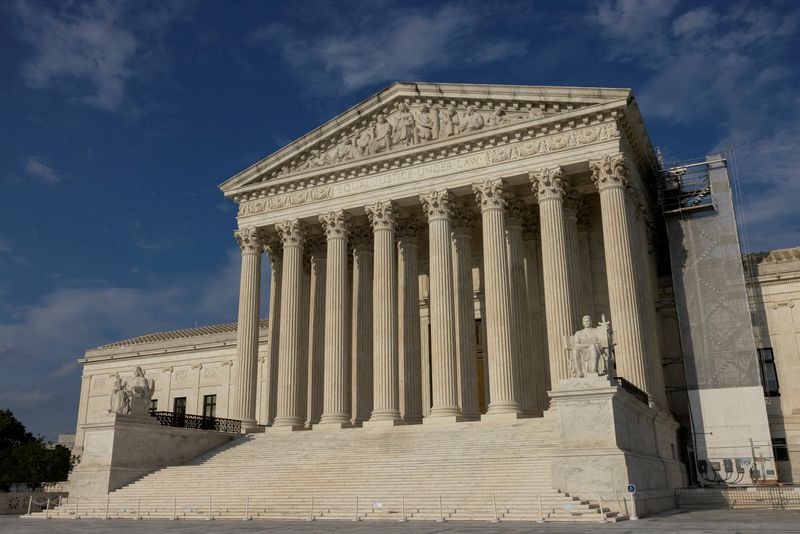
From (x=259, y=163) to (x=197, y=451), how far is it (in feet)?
54.6

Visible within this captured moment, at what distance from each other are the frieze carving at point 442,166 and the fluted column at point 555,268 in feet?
4.86

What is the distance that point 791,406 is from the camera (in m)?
37.4

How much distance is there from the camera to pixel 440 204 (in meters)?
36.8

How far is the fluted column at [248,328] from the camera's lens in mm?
39125

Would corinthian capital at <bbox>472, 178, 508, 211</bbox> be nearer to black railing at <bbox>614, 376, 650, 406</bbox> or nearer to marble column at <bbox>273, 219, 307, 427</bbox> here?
marble column at <bbox>273, 219, 307, 427</bbox>

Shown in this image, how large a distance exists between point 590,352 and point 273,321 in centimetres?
2286

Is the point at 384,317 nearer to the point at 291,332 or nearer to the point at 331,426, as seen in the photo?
the point at 291,332

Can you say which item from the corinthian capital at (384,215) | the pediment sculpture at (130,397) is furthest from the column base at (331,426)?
the corinthian capital at (384,215)

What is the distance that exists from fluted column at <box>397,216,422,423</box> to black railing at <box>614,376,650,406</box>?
1196 centimetres

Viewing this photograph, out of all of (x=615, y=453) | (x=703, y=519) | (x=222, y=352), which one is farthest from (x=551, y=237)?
(x=222, y=352)

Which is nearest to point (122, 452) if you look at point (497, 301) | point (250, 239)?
point (250, 239)

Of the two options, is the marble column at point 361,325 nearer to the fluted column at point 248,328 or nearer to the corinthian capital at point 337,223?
the corinthian capital at point 337,223

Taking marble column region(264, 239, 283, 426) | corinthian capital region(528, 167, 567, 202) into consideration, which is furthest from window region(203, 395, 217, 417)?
corinthian capital region(528, 167, 567, 202)

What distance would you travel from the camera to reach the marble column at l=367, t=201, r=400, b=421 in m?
35.8
